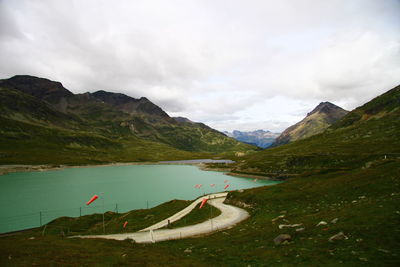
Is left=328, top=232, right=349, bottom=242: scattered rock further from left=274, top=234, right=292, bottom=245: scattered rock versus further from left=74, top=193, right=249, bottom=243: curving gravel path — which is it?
left=74, top=193, right=249, bottom=243: curving gravel path

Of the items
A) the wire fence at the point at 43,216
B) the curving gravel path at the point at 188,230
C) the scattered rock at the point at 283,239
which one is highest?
the scattered rock at the point at 283,239

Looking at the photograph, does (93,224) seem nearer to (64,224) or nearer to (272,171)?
(64,224)

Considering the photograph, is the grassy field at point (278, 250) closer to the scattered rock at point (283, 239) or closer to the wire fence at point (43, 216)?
the scattered rock at point (283, 239)

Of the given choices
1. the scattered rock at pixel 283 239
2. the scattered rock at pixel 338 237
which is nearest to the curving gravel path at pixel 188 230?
the scattered rock at pixel 283 239

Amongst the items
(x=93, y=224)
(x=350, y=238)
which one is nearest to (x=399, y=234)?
(x=350, y=238)

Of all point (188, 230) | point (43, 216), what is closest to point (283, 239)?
point (188, 230)

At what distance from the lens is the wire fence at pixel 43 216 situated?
64.5m

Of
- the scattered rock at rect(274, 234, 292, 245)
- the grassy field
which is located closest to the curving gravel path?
the grassy field

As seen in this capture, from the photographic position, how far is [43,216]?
2943 inches

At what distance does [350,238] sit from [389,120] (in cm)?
23502

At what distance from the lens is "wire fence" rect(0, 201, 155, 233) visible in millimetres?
64500

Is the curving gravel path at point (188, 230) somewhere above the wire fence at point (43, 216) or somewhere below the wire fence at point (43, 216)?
above

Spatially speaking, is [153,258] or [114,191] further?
[114,191]

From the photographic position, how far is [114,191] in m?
118
